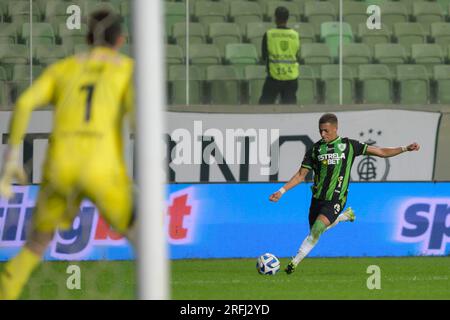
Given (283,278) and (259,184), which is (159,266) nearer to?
(283,278)

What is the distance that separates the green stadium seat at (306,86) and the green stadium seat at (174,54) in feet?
4.64

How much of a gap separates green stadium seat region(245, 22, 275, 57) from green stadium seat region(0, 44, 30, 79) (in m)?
2.72

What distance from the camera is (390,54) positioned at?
16.2 meters

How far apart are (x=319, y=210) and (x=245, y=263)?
1787mm

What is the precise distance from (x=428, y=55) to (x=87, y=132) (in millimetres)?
9635

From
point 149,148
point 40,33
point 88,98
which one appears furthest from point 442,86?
point 149,148

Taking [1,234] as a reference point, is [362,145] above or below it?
above

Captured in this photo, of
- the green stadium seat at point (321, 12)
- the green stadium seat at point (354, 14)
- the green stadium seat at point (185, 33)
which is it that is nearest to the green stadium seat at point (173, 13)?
A: the green stadium seat at point (185, 33)

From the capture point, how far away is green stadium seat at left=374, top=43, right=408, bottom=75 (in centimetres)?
1619

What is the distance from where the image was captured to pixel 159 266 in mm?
6309

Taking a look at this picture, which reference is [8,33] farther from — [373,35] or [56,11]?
[373,35]

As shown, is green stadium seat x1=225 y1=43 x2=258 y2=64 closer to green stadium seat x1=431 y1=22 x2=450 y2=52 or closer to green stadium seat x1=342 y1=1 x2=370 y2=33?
green stadium seat x1=342 y1=1 x2=370 y2=33

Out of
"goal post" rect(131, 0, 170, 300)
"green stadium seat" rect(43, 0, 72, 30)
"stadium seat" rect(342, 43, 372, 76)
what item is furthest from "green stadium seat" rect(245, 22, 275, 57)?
"goal post" rect(131, 0, 170, 300)
